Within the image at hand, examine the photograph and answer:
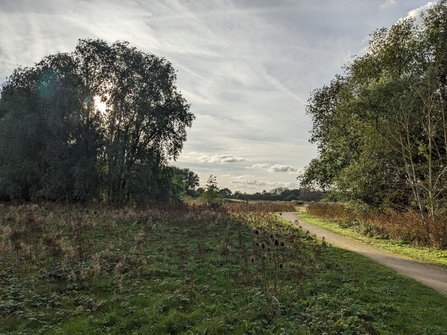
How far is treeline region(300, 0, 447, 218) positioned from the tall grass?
0.71 meters

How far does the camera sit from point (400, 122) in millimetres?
17078

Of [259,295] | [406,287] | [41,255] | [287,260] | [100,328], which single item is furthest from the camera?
[287,260]

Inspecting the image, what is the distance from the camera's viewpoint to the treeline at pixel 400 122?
1634 centimetres

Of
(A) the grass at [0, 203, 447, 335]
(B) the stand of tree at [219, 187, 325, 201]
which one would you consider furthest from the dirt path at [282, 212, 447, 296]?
(B) the stand of tree at [219, 187, 325, 201]

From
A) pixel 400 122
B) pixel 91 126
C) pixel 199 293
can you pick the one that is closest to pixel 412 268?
pixel 199 293

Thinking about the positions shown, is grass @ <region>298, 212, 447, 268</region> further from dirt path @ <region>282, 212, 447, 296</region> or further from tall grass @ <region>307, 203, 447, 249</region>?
dirt path @ <region>282, 212, 447, 296</region>

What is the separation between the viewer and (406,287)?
7.71 m

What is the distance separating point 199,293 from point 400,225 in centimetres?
1344

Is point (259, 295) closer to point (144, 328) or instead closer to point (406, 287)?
point (144, 328)

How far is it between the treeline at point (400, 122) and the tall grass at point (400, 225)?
0.71 m

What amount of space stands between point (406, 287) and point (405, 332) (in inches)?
113

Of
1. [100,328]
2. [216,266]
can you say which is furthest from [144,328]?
[216,266]

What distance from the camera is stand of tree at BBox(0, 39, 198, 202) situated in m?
25.2

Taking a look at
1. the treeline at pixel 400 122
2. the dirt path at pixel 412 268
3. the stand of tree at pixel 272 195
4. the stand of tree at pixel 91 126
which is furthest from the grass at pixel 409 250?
the stand of tree at pixel 272 195
